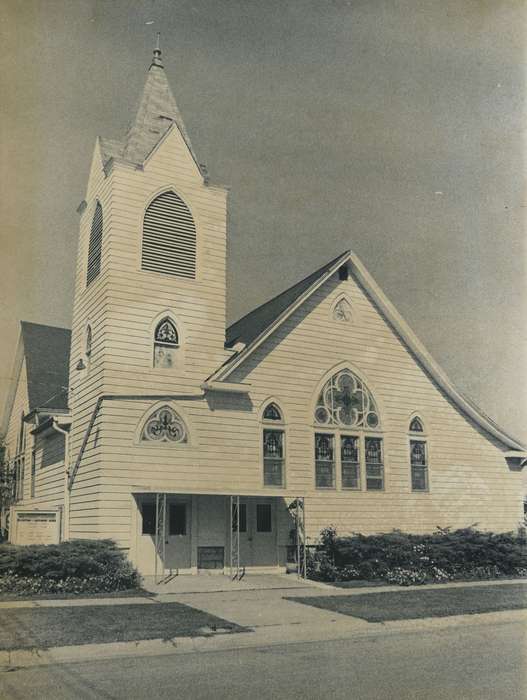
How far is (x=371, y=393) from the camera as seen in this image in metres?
23.8

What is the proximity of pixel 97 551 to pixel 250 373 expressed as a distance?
693 cm

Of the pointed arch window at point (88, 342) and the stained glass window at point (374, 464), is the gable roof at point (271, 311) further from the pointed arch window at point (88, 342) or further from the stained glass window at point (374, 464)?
the stained glass window at point (374, 464)

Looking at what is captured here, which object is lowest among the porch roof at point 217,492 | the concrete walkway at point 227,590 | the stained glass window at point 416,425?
the concrete walkway at point 227,590

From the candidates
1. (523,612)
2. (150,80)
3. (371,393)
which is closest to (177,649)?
(523,612)

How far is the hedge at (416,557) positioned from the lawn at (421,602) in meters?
2.21

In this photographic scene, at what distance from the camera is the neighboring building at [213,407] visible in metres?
19.6

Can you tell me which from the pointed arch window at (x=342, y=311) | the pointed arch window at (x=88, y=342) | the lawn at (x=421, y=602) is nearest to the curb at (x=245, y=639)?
the lawn at (x=421, y=602)

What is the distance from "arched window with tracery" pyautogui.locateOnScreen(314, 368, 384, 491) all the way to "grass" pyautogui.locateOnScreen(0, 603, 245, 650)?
954 centimetres

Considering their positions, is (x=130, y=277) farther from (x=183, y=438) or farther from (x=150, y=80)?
(x=150, y=80)

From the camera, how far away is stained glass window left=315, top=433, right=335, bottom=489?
73.2 ft

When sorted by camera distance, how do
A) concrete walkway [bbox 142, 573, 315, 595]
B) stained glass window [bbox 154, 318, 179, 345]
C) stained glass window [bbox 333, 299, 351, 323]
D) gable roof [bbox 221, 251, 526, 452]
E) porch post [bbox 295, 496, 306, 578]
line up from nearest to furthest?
concrete walkway [bbox 142, 573, 315, 595] < porch post [bbox 295, 496, 306, 578] < stained glass window [bbox 154, 318, 179, 345] < gable roof [bbox 221, 251, 526, 452] < stained glass window [bbox 333, 299, 351, 323]

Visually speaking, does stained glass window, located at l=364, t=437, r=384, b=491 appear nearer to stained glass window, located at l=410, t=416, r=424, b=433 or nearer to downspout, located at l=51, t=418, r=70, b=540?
stained glass window, located at l=410, t=416, r=424, b=433

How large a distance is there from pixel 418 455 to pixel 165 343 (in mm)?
9394

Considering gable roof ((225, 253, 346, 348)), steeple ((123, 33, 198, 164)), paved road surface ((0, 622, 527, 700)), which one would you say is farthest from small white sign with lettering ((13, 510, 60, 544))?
paved road surface ((0, 622, 527, 700))
